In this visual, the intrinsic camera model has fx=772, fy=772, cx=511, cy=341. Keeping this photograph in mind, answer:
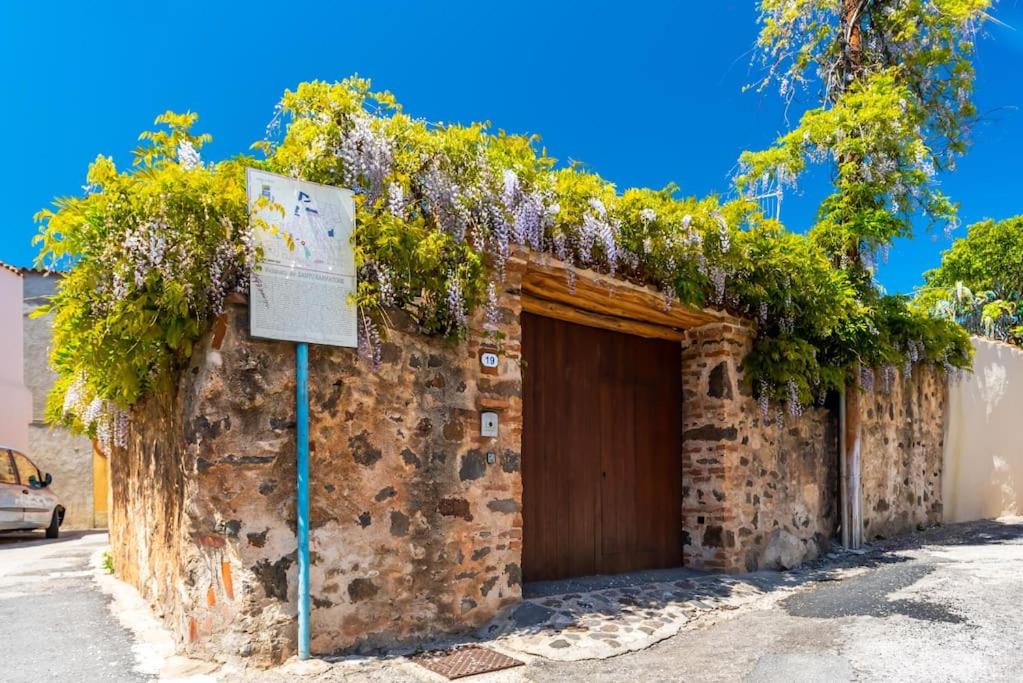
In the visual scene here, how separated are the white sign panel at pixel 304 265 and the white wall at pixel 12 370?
11999mm

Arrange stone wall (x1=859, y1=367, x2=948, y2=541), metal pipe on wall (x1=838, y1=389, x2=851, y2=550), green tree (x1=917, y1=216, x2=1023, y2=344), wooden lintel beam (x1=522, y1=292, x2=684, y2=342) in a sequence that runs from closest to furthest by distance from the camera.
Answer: wooden lintel beam (x1=522, y1=292, x2=684, y2=342), metal pipe on wall (x1=838, y1=389, x2=851, y2=550), stone wall (x1=859, y1=367, x2=948, y2=541), green tree (x1=917, y1=216, x2=1023, y2=344)

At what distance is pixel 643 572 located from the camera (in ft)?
19.5

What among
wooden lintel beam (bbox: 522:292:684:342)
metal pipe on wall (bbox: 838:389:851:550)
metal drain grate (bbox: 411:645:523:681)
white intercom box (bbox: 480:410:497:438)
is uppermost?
wooden lintel beam (bbox: 522:292:684:342)

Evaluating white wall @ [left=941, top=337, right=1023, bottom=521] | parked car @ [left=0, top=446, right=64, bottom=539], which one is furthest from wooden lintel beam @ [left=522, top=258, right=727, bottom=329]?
parked car @ [left=0, top=446, right=64, bottom=539]

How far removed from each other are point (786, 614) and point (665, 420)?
1913 millimetres

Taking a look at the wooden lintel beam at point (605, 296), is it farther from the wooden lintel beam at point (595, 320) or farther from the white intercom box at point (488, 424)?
the white intercom box at point (488, 424)

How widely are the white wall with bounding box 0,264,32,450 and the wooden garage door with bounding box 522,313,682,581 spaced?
11715 millimetres

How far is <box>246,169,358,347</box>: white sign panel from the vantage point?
3.78 m

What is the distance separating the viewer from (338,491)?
12.9ft

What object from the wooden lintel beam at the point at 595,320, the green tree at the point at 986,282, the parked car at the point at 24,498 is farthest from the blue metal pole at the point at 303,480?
the green tree at the point at 986,282

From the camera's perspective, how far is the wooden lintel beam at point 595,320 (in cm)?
527

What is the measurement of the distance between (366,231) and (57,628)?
3.07 metres

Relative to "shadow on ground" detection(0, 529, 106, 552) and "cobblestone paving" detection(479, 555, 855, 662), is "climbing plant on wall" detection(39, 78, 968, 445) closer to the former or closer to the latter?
"cobblestone paving" detection(479, 555, 855, 662)

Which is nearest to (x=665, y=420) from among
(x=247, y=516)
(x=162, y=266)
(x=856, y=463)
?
(x=856, y=463)
